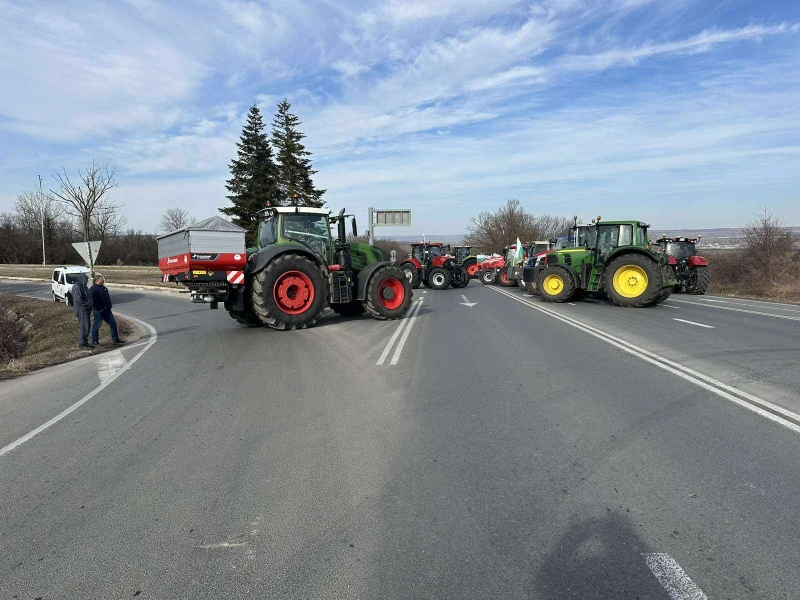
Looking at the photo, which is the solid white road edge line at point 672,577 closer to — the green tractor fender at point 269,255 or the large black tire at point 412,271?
the green tractor fender at point 269,255

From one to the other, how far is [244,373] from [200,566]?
5.08 meters

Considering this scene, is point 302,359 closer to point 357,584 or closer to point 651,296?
point 357,584

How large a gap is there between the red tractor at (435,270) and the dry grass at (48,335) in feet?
48.3

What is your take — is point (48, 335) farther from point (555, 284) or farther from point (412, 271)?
point (555, 284)

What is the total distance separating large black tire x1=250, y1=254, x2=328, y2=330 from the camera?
11797 mm

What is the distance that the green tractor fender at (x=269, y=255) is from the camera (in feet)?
39.0

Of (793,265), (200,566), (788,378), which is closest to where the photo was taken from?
(200,566)

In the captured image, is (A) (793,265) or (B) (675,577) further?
(A) (793,265)

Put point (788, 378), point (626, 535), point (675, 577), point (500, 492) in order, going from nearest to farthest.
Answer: point (675, 577) → point (626, 535) → point (500, 492) → point (788, 378)

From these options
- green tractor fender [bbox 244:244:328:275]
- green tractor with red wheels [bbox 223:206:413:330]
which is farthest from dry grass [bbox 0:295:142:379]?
green tractor fender [bbox 244:244:328:275]

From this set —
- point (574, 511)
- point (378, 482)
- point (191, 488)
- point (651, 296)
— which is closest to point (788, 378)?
point (574, 511)

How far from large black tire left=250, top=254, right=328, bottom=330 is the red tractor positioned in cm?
1518

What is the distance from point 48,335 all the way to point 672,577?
19.0 metres

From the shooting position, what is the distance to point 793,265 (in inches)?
977
